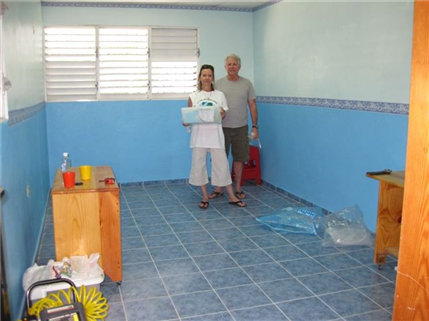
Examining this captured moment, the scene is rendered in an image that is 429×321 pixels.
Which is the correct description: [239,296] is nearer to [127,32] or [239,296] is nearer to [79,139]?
[79,139]

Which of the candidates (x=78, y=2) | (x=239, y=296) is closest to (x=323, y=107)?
(x=239, y=296)

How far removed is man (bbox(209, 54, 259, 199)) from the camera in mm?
5113

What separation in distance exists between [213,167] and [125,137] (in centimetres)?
162

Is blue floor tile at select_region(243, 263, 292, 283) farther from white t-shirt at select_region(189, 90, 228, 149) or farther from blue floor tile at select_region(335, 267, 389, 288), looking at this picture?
white t-shirt at select_region(189, 90, 228, 149)

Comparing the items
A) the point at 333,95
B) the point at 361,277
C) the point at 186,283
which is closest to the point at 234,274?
the point at 186,283

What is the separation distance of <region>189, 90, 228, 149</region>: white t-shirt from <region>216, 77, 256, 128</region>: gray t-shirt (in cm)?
38

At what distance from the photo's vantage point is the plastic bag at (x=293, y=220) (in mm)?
4141

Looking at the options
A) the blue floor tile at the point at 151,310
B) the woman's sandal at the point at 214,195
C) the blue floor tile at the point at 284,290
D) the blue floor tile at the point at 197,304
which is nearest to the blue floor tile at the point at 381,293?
the blue floor tile at the point at 284,290

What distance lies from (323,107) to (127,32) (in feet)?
8.94

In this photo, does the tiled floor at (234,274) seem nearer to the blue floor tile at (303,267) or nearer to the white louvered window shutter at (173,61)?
the blue floor tile at (303,267)

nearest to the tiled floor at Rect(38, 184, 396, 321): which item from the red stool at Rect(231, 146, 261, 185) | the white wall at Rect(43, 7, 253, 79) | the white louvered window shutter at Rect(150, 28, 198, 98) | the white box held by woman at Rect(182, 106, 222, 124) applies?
the white box held by woman at Rect(182, 106, 222, 124)

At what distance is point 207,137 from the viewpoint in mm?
4711

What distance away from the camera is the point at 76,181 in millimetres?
3082

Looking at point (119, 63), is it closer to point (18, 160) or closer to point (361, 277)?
point (18, 160)
